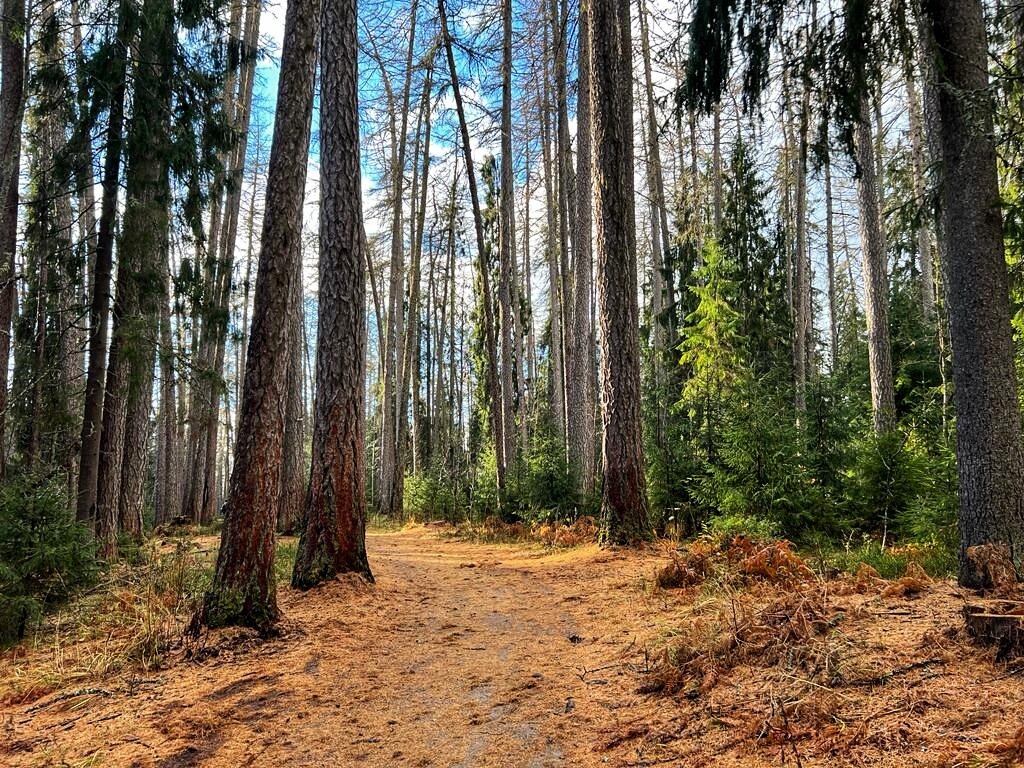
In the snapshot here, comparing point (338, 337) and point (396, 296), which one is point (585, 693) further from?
point (396, 296)

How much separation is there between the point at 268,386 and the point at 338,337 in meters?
1.60

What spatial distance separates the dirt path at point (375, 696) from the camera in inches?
110

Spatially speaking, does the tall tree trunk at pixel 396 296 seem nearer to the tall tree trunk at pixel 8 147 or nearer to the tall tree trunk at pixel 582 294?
the tall tree trunk at pixel 582 294

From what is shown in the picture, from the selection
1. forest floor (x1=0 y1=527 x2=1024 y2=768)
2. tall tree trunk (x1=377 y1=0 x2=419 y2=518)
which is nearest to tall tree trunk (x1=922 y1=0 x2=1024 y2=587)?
forest floor (x1=0 y1=527 x2=1024 y2=768)

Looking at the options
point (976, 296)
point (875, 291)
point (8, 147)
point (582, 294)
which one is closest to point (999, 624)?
point (976, 296)

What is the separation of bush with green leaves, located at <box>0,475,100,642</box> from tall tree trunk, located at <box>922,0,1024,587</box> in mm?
7657

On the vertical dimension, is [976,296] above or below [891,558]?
above

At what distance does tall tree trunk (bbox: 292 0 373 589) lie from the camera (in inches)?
235

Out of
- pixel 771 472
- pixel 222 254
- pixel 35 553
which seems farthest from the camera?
pixel 222 254

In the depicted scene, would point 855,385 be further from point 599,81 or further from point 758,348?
point 599,81

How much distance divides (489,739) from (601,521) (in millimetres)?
5267

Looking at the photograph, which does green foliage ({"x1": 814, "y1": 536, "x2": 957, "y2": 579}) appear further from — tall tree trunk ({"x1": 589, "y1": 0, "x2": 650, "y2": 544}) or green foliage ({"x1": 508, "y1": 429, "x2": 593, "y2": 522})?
green foliage ({"x1": 508, "y1": 429, "x2": 593, "y2": 522})

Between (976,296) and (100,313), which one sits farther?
(100,313)

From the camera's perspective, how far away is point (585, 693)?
3.33 meters
